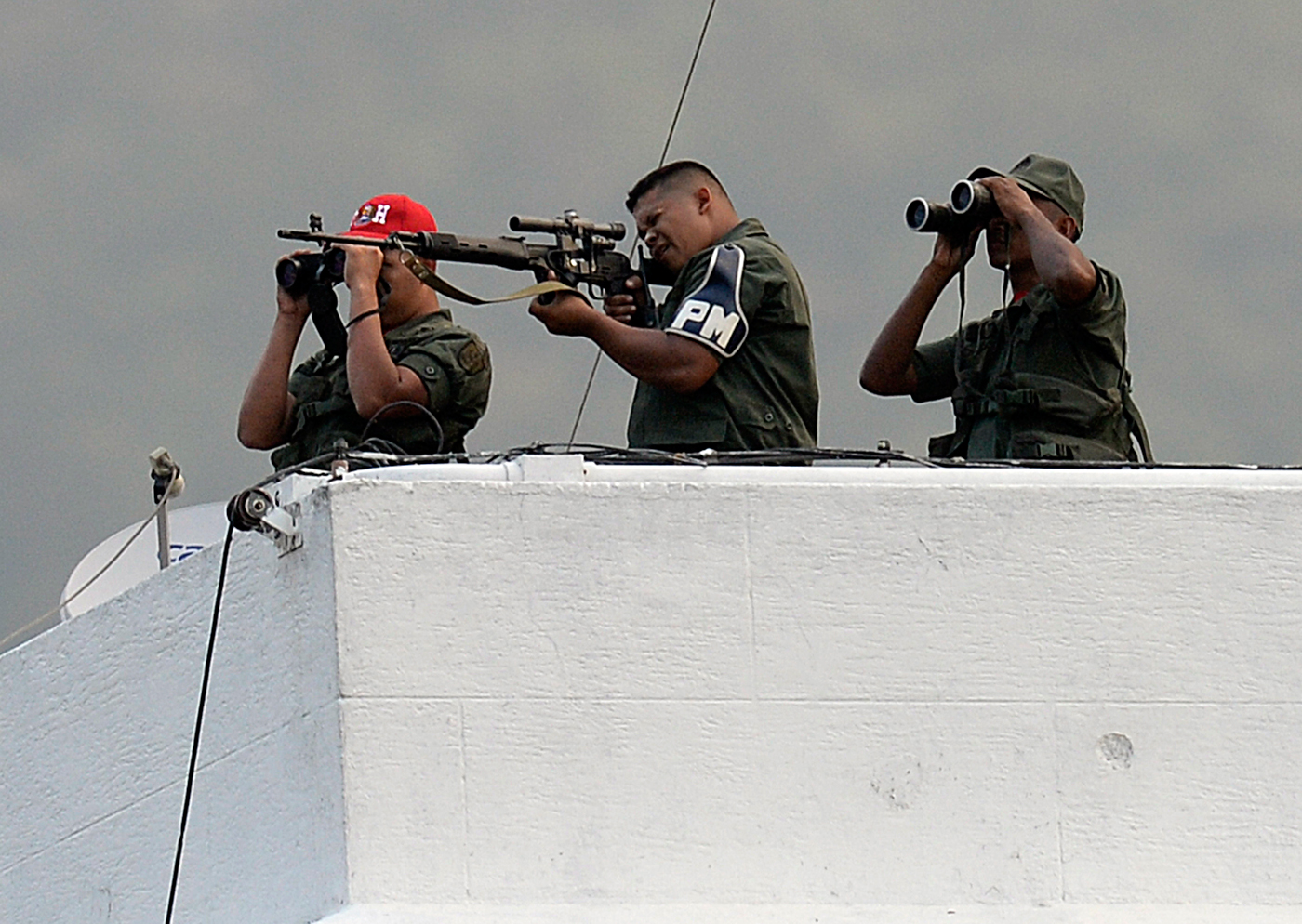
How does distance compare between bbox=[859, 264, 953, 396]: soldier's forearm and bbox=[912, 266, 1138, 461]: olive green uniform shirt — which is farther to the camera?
bbox=[859, 264, 953, 396]: soldier's forearm

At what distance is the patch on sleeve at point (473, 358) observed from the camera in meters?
7.82

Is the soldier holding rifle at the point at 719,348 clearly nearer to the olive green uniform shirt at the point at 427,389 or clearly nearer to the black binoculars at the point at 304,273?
the olive green uniform shirt at the point at 427,389

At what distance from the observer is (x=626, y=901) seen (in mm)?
5758

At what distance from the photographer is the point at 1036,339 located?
7285mm

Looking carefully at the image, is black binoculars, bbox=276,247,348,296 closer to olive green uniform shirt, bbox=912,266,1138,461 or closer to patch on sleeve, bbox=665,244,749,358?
patch on sleeve, bbox=665,244,749,358

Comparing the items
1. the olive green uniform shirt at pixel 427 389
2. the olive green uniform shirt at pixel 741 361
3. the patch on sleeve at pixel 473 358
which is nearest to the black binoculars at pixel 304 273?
the olive green uniform shirt at pixel 427 389

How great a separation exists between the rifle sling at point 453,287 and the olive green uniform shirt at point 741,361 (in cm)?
35

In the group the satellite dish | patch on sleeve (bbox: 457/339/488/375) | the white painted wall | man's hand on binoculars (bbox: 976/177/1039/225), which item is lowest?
the white painted wall

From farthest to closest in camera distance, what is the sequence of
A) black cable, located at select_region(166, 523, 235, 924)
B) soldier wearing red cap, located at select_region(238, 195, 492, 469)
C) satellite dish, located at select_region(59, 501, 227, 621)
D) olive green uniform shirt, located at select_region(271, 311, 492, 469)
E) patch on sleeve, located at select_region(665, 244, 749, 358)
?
satellite dish, located at select_region(59, 501, 227, 621)
olive green uniform shirt, located at select_region(271, 311, 492, 469)
soldier wearing red cap, located at select_region(238, 195, 492, 469)
patch on sleeve, located at select_region(665, 244, 749, 358)
black cable, located at select_region(166, 523, 235, 924)

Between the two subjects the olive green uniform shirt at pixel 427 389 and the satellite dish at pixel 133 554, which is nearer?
the olive green uniform shirt at pixel 427 389

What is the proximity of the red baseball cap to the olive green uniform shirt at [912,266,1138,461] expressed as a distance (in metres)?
1.89

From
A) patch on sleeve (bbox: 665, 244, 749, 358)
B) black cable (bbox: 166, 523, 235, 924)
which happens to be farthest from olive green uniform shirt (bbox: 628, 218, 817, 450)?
black cable (bbox: 166, 523, 235, 924)

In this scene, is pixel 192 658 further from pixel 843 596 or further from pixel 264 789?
pixel 843 596

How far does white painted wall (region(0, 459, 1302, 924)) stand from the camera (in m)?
5.77
